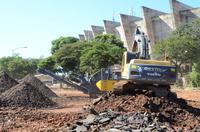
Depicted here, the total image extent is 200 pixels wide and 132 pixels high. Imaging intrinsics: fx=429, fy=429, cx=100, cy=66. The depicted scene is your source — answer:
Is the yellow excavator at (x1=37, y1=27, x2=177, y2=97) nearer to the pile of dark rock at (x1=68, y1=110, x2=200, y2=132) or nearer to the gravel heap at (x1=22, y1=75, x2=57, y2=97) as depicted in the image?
the pile of dark rock at (x1=68, y1=110, x2=200, y2=132)

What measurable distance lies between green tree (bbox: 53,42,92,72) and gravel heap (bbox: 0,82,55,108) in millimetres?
29513

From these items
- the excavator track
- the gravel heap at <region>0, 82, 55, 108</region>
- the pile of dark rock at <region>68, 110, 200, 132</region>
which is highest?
the excavator track

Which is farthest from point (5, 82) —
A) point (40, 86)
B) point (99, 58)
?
point (99, 58)

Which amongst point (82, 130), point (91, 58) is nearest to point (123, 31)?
point (91, 58)

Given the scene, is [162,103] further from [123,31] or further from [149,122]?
[123,31]

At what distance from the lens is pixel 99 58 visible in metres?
45.0

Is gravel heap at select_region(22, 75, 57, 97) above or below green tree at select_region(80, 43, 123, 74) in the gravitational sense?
below

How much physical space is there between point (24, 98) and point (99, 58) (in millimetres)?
22153

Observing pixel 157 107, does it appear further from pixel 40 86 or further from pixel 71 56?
pixel 71 56

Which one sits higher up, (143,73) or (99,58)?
(99,58)

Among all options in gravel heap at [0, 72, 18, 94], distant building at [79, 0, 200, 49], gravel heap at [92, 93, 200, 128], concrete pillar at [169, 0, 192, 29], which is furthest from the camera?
distant building at [79, 0, 200, 49]

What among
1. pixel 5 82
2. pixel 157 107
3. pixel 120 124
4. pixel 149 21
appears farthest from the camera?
pixel 149 21

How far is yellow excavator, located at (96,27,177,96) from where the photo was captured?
16062 mm

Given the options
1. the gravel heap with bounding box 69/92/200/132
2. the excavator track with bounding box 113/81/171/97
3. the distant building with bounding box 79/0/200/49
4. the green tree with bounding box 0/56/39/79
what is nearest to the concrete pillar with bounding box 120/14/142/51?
the distant building with bounding box 79/0/200/49
